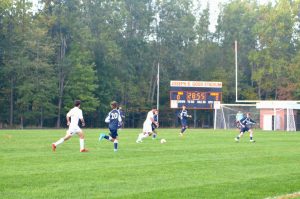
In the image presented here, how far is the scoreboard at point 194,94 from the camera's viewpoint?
5550cm

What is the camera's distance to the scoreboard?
182 feet

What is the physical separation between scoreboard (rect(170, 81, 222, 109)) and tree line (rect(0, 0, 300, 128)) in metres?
12.3

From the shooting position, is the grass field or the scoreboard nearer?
the grass field

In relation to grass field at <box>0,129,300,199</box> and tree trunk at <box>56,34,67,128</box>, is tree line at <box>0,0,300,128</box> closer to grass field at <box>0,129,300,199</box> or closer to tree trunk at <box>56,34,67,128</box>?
tree trunk at <box>56,34,67,128</box>

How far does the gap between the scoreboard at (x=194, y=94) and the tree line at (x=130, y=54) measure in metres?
12.3

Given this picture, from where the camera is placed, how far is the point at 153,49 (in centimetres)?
7431

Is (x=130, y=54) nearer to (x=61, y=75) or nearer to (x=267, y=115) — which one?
(x=61, y=75)

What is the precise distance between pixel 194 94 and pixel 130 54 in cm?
1822

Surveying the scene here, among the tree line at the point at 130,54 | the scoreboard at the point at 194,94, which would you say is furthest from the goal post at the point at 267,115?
the tree line at the point at 130,54

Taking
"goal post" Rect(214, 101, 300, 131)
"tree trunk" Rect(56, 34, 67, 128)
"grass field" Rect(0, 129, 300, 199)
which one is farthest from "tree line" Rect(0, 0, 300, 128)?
"grass field" Rect(0, 129, 300, 199)

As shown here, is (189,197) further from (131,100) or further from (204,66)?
(204,66)

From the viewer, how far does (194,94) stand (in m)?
56.1

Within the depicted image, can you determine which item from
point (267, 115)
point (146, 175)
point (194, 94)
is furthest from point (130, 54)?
point (146, 175)

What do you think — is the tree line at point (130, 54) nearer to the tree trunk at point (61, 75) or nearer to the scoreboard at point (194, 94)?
the tree trunk at point (61, 75)
